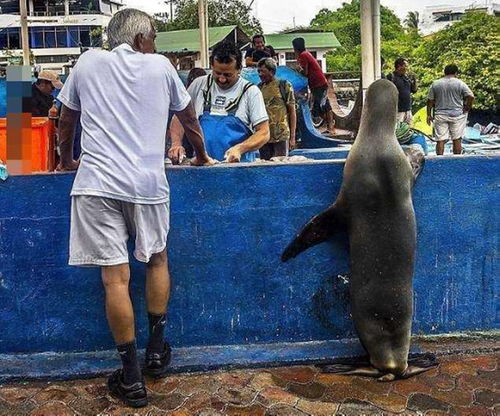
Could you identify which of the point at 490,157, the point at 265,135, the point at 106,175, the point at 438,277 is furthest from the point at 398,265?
the point at 106,175

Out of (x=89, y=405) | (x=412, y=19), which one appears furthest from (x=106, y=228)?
(x=412, y=19)

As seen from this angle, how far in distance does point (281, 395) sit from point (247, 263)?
83cm

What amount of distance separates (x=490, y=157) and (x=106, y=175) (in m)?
2.29

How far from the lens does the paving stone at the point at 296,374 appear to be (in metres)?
3.74

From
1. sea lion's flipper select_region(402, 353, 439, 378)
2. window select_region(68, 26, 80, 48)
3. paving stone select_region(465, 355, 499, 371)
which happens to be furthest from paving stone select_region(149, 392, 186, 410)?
window select_region(68, 26, 80, 48)

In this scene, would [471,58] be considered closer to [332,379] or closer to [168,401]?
[332,379]

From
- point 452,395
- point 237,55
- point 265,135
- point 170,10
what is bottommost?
point 452,395

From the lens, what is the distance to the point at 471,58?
78.8 feet

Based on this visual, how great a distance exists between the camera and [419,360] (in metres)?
3.90

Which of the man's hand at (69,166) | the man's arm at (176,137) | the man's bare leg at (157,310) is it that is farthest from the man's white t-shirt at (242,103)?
the man's bare leg at (157,310)

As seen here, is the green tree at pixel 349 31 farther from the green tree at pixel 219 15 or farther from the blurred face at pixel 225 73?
the blurred face at pixel 225 73

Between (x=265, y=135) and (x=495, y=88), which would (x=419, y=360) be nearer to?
(x=265, y=135)

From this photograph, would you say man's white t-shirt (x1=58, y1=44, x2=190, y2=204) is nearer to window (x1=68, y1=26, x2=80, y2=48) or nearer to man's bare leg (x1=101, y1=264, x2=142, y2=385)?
man's bare leg (x1=101, y1=264, x2=142, y2=385)

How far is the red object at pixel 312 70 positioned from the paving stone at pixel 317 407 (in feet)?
27.7
